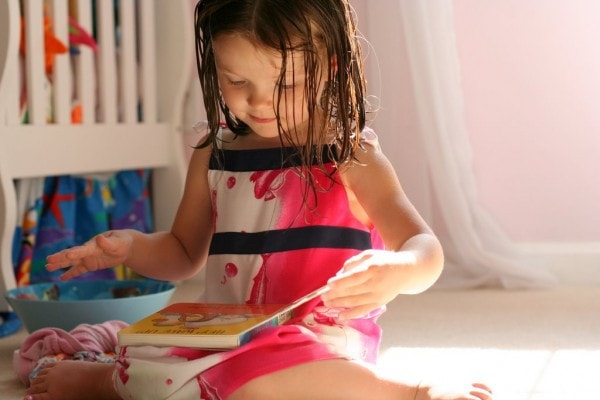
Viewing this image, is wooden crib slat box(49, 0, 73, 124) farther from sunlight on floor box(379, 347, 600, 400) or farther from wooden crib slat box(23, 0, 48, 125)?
sunlight on floor box(379, 347, 600, 400)

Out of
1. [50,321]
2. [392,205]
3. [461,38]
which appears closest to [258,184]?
[392,205]

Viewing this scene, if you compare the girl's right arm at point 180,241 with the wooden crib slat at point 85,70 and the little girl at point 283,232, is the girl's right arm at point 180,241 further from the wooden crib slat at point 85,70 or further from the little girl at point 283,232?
the wooden crib slat at point 85,70

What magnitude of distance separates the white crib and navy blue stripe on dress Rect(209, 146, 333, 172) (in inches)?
24.1

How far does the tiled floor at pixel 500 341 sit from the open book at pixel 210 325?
17 cm

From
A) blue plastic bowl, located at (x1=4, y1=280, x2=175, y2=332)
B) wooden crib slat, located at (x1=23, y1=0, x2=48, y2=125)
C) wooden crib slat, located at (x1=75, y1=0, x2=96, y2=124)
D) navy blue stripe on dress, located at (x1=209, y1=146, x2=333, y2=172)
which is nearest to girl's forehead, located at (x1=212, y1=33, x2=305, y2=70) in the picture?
navy blue stripe on dress, located at (x1=209, y1=146, x2=333, y2=172)

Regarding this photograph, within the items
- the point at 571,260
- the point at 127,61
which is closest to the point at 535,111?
the point at 571,260

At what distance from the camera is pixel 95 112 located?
2168 mm

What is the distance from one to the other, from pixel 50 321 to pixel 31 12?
2.12ft

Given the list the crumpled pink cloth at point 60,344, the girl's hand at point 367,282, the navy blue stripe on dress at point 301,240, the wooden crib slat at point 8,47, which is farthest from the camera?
the wooden crib slat at point 8,47

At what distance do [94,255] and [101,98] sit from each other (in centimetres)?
98

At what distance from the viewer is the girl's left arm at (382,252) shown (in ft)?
3.12

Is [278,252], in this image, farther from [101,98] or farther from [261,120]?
[101,98]

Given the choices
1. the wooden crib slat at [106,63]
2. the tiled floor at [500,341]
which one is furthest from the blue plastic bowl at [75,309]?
the wooden crib slat at [106,63]

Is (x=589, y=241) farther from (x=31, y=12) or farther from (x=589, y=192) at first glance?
(x=31, y=12)
